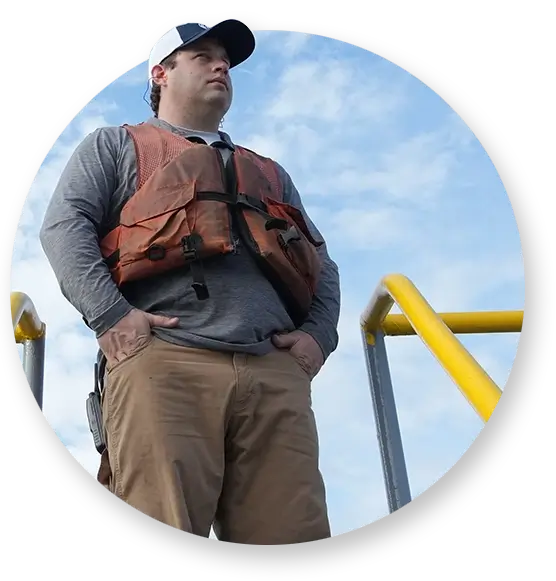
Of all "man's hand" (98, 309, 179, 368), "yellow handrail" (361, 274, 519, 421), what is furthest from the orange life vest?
"yellow handrail" (361, 274, 519, 421)

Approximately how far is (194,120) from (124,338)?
0.64m

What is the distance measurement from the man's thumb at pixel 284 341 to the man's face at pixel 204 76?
591 mm

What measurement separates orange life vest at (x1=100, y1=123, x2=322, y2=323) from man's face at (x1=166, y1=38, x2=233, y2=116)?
0.13 meters

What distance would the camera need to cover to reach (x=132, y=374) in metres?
1.48

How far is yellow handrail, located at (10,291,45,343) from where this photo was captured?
1596mm

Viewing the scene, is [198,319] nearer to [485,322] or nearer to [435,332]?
[435,332]

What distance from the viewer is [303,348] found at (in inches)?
64.9

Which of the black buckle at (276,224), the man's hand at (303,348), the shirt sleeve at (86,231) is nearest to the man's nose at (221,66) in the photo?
the shirt sleeve at (86,231)

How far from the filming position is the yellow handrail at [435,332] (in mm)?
1327

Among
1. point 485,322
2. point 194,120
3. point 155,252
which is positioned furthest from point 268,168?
point 485,322

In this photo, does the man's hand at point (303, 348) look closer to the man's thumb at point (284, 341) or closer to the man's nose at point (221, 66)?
the man's thumb at point (284, 341)

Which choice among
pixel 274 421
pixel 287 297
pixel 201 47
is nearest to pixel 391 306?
pixel 287 297

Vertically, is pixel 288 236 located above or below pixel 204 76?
below

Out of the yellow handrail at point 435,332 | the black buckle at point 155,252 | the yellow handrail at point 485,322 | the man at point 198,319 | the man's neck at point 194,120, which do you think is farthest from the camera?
the yellow handrail at point 485,322
